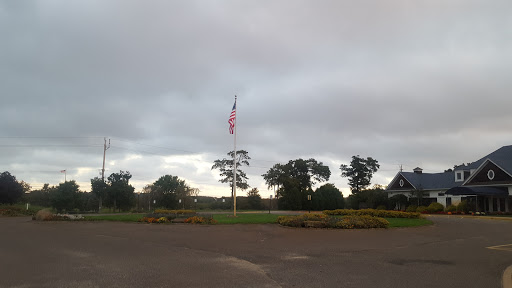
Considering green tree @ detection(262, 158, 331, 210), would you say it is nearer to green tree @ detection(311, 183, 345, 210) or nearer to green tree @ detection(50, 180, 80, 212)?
green tree @ detection(311, 183, 345, 210)

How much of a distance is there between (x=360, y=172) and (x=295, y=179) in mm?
13897

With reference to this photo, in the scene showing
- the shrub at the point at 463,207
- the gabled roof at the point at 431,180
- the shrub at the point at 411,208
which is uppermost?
the gabled roof at the point at 431,180

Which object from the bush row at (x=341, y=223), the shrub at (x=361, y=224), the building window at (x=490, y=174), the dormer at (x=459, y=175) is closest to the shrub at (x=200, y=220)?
the bush row at (x=341, y=223)

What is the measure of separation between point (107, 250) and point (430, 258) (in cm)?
1072

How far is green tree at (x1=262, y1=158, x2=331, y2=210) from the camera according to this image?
59.0m

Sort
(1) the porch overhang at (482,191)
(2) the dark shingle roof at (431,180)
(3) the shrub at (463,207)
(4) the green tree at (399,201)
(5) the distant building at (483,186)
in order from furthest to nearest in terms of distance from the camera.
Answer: (4) the green tree at (399,201) < (2) the dark shingle roof at (431,180) < (3) the shrub at (463,207) < (5) the distant building at (483,186) < (1) the porch overhang at (482,191)

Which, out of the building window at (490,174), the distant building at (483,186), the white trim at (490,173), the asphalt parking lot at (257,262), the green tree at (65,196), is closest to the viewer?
the asphalt parking lot at (257,262)

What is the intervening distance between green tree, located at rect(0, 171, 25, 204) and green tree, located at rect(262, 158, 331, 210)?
3843 cm

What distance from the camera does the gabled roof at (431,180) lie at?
49.6 metres

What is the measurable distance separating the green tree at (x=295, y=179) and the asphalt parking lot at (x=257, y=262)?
42862mm

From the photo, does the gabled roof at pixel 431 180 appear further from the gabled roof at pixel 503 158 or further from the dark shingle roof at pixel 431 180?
the gabled roof at pixel 503 158

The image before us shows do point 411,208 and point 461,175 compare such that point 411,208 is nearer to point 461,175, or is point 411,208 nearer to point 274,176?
point 461,175

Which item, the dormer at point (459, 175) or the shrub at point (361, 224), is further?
the dormer at point (459, 175)

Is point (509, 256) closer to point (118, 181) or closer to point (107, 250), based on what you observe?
point (107, 250)
